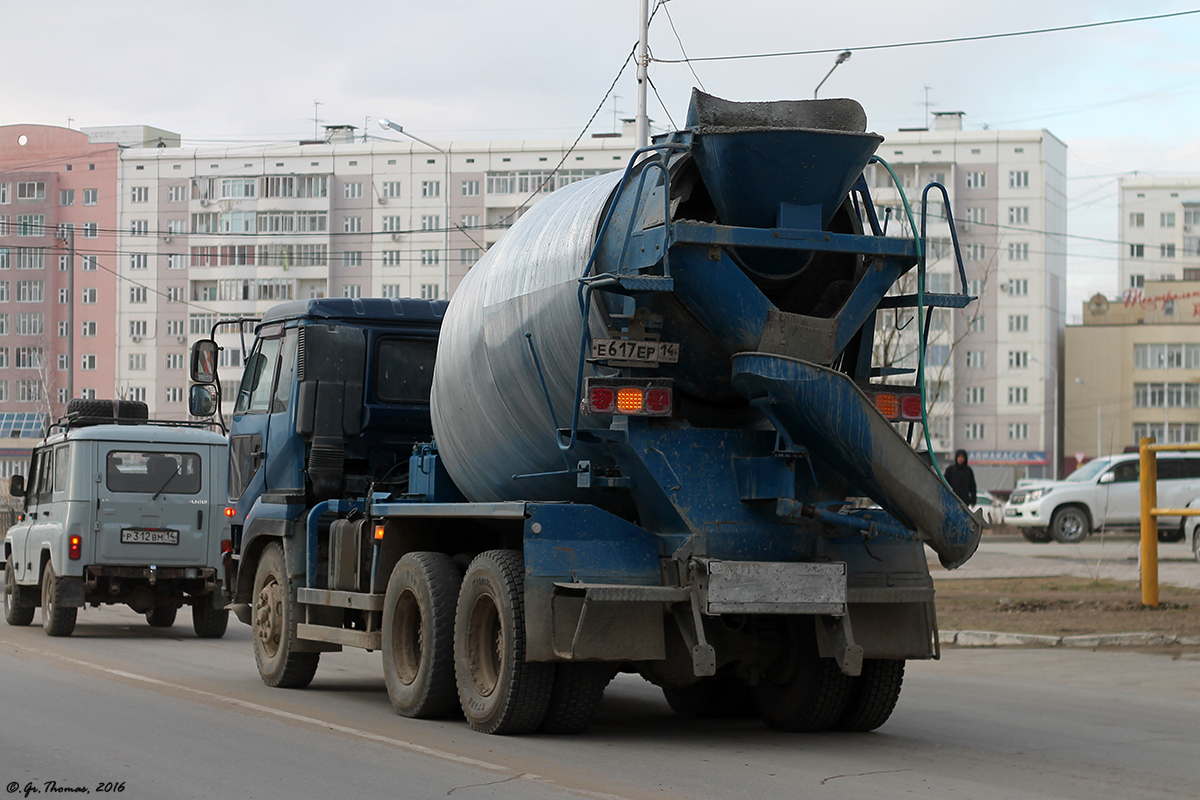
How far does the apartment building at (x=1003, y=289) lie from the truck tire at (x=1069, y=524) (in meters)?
54.5

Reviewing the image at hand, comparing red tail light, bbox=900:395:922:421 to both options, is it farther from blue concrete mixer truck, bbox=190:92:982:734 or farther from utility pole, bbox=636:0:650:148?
utility pole, bbox=636:0:650:148

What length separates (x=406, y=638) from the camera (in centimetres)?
992

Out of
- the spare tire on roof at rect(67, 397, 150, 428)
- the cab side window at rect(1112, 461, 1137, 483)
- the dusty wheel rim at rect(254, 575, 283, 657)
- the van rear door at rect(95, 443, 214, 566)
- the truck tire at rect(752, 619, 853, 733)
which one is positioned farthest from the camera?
the cab side window at rect(1112, 461, 1137, 483)

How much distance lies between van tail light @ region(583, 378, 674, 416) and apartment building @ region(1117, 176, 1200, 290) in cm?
11609

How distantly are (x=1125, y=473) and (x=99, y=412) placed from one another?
78.3 ft

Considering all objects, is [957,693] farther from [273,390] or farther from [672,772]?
[273,390]

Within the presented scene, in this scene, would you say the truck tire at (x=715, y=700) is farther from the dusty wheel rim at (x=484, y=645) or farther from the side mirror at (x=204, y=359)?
the side mirror at (x=204, y=359)

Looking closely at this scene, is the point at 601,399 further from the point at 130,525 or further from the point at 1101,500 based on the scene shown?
the point at 1101,500

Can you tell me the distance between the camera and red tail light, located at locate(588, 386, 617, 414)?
26.6ft

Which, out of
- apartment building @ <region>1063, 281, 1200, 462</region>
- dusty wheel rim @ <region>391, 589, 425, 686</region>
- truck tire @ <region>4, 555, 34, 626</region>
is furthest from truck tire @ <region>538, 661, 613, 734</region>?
apartment building @ <region>1063, 281, 1200, 462</region>

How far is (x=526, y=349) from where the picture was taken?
9.09 metres

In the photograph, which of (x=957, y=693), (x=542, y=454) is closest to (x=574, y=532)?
(x=542, y=454)

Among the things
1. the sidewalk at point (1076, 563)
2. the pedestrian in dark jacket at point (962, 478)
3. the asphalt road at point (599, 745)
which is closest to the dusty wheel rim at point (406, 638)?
the asphalt road at point (599, 745)

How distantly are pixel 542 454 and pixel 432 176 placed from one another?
290ft
